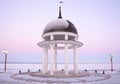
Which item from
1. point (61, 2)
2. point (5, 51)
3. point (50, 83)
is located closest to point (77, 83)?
point (50, 83)

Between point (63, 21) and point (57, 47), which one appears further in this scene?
point (57, 47)

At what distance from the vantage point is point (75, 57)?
128ft

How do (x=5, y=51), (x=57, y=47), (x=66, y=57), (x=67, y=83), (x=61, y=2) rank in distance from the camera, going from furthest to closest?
(x=5, y=51) < (x=57, y=47) < (x=61, y=2) < (x=66, y=57) < (x=67, y=83)

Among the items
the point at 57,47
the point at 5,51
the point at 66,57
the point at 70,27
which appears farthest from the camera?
the point at 5,51

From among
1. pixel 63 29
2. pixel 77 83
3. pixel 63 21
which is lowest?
pixel 77 83

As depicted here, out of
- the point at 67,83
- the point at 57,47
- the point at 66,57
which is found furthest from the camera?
the point at 57,47

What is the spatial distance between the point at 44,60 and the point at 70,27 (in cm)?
1080

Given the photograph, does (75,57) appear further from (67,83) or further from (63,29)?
(67,83)

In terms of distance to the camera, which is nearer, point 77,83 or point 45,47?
point 77,83

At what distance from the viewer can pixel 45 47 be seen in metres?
40.2

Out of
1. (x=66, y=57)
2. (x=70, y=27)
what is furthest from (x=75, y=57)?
(x=70, y=27)

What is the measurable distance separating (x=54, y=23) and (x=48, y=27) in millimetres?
1833

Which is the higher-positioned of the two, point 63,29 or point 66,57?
point 63,29

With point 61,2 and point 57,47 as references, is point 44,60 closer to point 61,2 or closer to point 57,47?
point 57,47
